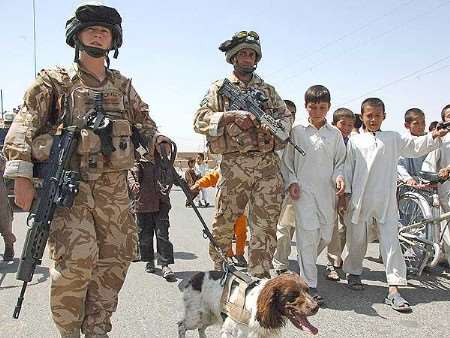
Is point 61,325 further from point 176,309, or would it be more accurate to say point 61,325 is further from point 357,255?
point 357,255

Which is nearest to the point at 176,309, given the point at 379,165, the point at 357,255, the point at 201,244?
the point at 357,255

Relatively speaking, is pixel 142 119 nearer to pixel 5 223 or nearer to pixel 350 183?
pixel 350 183

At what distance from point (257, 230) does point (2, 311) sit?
2331mm

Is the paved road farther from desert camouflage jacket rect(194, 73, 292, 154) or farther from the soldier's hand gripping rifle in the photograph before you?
desert camouflage jacket rect(194, 73, 292, 154)

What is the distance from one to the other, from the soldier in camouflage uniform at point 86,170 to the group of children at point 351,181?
6.37 feet

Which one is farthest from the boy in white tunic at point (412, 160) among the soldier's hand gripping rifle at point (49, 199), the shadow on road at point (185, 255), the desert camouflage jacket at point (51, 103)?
the soldier's hand gripping rifle at point (49, 199)

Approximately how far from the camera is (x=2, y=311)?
3.89 m

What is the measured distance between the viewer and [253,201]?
397 cm

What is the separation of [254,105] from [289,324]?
1.86 meters

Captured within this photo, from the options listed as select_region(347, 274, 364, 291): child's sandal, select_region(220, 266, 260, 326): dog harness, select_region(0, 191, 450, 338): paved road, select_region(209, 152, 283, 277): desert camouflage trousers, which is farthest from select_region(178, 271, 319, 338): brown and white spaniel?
select_region(347, 274, 364, 291): child's sandal

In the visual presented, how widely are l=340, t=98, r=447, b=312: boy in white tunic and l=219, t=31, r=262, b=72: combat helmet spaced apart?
1287 mm

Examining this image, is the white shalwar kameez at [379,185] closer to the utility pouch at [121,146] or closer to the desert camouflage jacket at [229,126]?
the desert camouflage jacket at [229,126]

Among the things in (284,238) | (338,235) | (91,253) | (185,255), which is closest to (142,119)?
(91,253)

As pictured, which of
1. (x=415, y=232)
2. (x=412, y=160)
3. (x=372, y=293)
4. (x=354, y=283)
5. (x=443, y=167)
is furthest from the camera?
(x=412, y=160)
